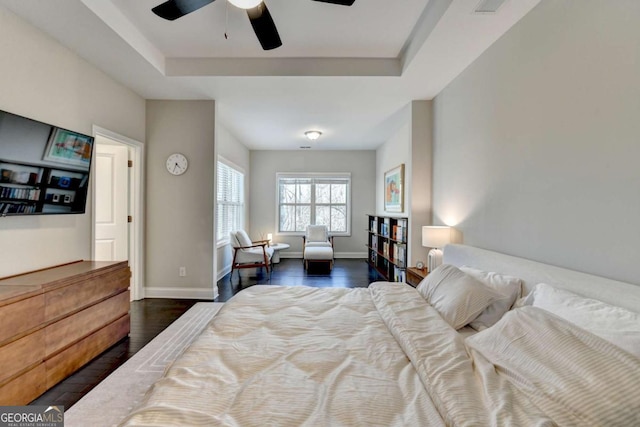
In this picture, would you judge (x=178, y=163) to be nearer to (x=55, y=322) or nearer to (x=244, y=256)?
(x=244, y=256)

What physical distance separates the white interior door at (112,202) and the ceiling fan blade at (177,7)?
2250 millimetres

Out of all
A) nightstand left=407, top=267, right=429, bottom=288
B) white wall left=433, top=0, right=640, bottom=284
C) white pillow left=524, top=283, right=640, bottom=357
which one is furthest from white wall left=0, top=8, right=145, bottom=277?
white wall left=433, top=0, right=640, bottom=284

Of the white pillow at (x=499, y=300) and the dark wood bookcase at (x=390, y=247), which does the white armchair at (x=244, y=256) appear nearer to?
the dark wood bookcase at (x=390, y=247)

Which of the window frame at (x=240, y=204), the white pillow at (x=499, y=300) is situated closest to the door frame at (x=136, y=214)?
the window frame at (x=240, y=204)

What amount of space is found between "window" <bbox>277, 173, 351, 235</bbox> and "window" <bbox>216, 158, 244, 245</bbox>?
110 centimetres

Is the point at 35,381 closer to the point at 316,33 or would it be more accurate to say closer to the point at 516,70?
the point at 316,33

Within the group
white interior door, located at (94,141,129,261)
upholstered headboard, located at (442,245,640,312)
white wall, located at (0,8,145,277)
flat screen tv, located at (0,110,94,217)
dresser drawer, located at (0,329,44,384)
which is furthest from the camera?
white interior door, located at (94,141,129,261)

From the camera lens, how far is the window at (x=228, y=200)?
486 centimetres

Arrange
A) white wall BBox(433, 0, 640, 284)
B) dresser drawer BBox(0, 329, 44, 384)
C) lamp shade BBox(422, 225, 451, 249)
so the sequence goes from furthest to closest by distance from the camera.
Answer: lamp shade BBox(422, 225, 451, 249) < dresser drawer BBox(0, 329, 44, 384) < white wall BBox(433, 0, 640, 284)

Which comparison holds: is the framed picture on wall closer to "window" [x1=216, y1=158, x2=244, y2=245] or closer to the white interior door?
"window" [x1=216, y1=158, x2=244, y2=245]

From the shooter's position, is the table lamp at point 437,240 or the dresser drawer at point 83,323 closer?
the dresser drawer at point 83,323

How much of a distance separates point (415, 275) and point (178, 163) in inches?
134

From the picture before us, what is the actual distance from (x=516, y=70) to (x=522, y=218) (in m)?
1.14

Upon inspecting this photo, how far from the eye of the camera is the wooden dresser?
5.29 ft
